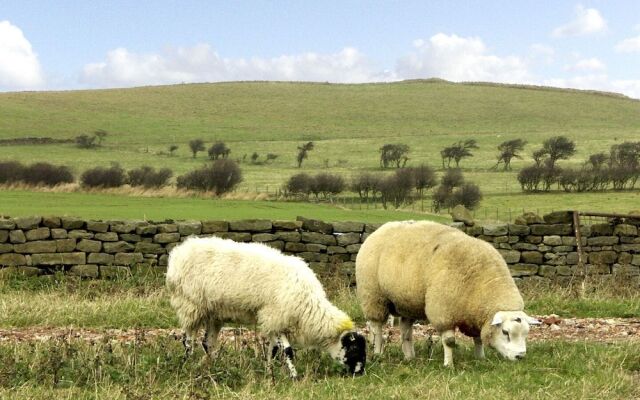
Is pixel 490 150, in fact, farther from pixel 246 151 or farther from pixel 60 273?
pixel 60 273

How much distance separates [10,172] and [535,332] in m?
30.5

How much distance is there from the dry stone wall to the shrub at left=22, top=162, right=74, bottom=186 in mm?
20298

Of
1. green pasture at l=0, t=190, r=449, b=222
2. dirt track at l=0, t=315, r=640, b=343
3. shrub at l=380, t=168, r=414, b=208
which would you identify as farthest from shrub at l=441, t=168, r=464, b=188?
dirt track at l=0, t=315, r=640, b=343

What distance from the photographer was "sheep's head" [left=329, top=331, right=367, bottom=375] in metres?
7.85

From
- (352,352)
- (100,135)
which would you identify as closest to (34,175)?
(352,352)

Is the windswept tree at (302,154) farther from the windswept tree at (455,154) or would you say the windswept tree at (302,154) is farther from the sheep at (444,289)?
the sheep at (444,289)

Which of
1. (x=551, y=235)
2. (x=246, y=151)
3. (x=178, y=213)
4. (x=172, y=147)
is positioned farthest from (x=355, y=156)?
(x=551, y=235)

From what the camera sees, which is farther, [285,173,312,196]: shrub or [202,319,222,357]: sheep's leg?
[285,173,312,196]: shrub

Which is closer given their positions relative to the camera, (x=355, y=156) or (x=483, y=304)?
(x=483, y=304)

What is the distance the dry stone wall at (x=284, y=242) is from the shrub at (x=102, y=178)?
61.0ft

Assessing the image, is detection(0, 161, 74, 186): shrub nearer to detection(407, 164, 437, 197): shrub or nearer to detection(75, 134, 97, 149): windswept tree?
detection(407, 164, 437, 197): shrub

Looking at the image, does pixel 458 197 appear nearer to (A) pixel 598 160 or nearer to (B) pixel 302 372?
(A) pixel 598 160

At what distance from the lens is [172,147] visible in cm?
6775

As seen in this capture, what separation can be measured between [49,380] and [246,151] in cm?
6269
